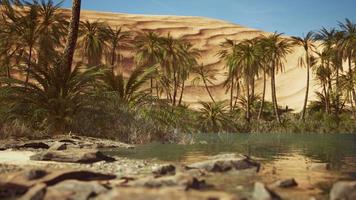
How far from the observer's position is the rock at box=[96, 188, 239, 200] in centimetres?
570

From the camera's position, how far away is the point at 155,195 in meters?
5.79

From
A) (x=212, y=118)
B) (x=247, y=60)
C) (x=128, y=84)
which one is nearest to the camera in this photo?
(x=128, y=84)

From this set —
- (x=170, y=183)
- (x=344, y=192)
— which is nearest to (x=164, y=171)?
(x=170, y=183)

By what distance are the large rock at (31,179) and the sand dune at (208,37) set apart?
76881 mm

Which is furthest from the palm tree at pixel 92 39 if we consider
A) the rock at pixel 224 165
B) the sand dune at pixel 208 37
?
the rock at pixel 224 165

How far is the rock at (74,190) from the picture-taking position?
19.5 ft

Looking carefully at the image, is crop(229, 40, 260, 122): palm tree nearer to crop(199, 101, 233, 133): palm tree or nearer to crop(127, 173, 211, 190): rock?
crop(199, 101, 233, 133): palm tree

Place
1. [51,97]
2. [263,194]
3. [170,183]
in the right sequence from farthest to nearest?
[51,97] → [170,183] → [263,194]

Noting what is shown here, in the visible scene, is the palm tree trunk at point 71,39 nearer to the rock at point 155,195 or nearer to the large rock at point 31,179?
the large rock at point 31,179

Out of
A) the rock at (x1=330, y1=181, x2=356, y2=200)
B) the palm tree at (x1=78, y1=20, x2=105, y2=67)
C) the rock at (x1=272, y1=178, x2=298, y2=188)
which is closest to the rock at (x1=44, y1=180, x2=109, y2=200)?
the rock at (x1=272, y1=178, x2=298, y2=188)

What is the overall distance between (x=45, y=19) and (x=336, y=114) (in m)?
31.2

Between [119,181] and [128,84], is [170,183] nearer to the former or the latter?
[119,181]

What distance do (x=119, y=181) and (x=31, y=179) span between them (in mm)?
1234

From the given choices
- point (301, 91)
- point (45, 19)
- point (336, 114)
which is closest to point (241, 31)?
point (301, 91)
